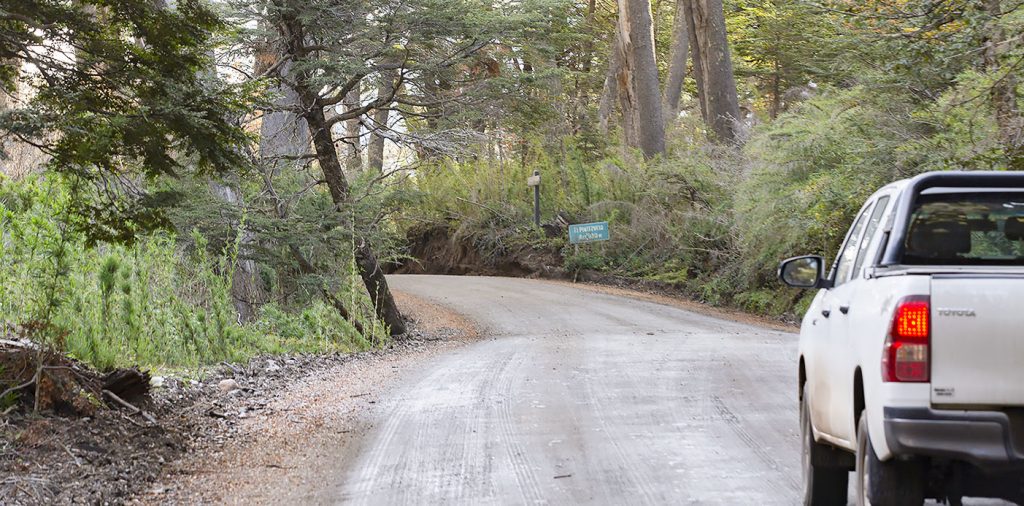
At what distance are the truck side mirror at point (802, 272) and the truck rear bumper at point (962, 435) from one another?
218 cm

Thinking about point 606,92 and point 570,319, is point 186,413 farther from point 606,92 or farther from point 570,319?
point 606,92

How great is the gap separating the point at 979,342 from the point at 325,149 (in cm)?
1680

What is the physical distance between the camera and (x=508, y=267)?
38500mm

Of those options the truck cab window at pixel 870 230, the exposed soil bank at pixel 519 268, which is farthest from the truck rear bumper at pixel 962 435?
the exposed soil bank at pixel 519 268

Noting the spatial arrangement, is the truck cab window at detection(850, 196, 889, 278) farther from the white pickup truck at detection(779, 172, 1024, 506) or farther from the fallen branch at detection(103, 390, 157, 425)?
the fallen branch at detection(103, 390, 157, 425)

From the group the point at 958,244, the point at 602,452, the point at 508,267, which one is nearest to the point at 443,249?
the point at 508,267

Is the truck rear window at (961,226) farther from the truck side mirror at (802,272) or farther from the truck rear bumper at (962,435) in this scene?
the truck rear bumper at (962,435)

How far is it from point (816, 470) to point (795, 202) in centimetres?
1653

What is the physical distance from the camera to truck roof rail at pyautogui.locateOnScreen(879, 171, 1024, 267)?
497cm

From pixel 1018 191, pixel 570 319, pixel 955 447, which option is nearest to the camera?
pixel 955 447

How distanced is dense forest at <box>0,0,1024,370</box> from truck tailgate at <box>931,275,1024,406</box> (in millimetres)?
5356

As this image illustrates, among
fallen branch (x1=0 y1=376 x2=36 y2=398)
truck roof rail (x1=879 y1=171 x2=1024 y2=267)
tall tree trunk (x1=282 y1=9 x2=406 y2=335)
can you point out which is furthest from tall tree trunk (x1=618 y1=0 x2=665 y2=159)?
truck roof rail (x1=879 y1=171 x2=1024 y2=267)

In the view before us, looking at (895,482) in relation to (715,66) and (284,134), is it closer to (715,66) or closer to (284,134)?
(284,134)

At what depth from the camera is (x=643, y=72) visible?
35.2 metres
